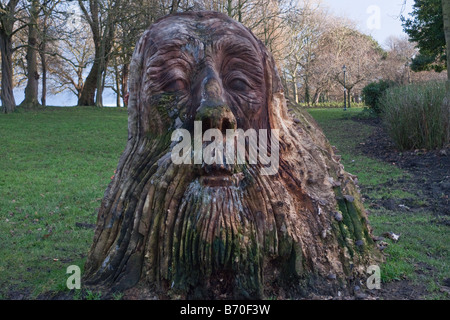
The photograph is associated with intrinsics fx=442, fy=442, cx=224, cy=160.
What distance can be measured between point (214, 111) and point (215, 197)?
633 millimetres

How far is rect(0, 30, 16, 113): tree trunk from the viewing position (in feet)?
82.1

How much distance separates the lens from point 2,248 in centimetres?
605

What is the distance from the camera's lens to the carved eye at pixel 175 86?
3.56 meters

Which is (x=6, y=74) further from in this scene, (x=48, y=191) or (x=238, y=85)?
(x=238, y=85)

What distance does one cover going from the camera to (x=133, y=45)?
1045 inches

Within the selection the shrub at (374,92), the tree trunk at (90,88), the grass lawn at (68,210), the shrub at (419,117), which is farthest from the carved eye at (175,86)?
the tree trunk at (90,88)

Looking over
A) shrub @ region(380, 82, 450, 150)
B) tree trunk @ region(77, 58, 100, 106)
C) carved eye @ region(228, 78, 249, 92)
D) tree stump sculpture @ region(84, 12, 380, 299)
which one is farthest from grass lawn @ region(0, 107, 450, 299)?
tree trunk @ region(77, 58, 100, 106)

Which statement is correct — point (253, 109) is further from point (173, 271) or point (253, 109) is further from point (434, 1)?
point (434, 1)

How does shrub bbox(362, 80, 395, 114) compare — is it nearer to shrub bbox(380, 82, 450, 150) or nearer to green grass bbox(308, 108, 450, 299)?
shrub bbox(380, 82, 450, 150)

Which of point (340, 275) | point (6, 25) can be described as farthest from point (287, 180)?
point (6, 25)

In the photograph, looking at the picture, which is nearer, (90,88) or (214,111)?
(214,111)

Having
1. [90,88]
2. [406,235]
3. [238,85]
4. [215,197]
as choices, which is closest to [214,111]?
[238,85]

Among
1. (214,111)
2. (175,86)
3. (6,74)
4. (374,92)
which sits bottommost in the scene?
(214,111)

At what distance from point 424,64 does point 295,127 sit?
2528cm
